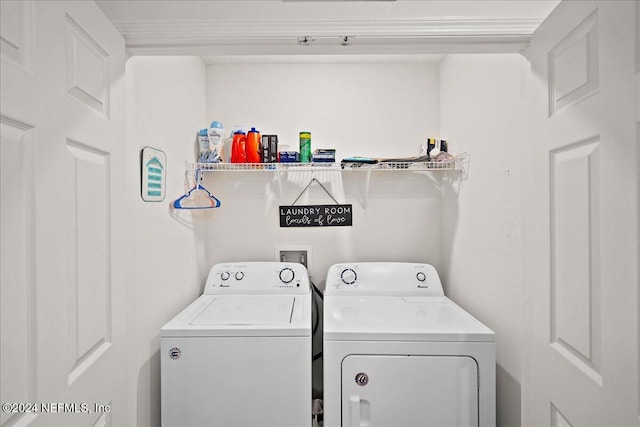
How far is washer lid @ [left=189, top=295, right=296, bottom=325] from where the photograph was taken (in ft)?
4.93

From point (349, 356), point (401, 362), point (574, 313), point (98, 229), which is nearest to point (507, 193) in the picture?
point (574, 313)

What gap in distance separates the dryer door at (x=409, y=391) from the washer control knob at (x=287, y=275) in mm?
710

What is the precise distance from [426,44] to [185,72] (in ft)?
4.66

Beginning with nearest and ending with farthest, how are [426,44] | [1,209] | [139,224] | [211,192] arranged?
1. [1,209]
2. [426,44]
3. [139,224]
4. [211,192]

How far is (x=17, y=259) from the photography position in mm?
588

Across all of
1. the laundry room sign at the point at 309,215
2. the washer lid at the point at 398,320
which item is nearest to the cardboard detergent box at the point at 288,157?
the laundry room sign at the point at 309,215

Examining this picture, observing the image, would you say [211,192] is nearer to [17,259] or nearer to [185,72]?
[185,72]

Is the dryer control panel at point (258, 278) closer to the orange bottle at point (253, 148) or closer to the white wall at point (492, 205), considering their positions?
the orange bottle at point (253, 148)

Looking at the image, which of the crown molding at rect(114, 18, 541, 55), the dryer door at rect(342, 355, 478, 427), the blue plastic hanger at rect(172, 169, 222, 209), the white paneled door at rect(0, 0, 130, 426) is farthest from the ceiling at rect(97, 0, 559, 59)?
the dryer door at rect(342, 355, 478, 427)

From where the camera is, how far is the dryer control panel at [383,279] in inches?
77.5

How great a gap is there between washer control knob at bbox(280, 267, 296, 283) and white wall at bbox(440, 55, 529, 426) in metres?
0.99

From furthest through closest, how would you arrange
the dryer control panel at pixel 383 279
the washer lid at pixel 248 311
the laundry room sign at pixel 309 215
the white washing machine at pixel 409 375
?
1. the laundry room sign at pixel 309 215
2. the dryer control panel at pixel 383 279
3. the washer lid at pixel 248 311
4. the white washing machine at pixel 409 375

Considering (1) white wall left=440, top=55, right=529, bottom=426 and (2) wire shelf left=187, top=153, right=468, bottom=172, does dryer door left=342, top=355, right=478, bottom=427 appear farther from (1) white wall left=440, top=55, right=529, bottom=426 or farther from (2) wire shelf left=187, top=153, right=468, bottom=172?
(2) wire shelf left=187, top=153, right=468, bottom=172

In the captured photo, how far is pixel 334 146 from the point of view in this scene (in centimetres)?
222
